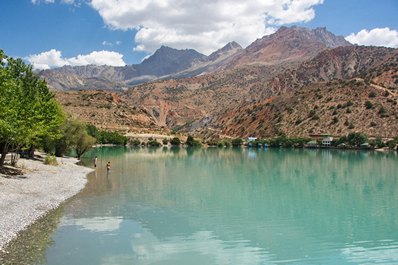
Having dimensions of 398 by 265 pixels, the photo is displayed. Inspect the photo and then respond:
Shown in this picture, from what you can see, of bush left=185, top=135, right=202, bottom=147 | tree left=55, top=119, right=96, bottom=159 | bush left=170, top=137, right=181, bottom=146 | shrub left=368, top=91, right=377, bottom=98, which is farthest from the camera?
bush left=170, top=137, right=181, bottom=146

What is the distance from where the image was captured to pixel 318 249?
2088 centimetres

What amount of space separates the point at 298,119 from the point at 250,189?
109206mm

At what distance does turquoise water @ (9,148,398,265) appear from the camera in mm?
19406

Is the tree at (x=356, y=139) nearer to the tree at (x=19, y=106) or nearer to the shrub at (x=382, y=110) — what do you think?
the shrub at (x=382, y=110)

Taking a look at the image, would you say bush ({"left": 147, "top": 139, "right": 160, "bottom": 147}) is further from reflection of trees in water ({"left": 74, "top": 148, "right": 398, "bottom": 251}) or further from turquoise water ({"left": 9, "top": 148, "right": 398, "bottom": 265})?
turquoise water ({"left": 9, "top": 148, "right": 398, "bottom": 265})

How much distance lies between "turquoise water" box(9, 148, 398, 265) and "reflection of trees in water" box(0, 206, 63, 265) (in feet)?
1.06

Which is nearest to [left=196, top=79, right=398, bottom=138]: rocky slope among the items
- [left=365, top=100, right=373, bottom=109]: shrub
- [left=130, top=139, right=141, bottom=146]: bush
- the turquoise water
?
[left=365, top=100, right=373, bottom=109]: shrub

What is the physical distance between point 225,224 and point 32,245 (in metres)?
11.3

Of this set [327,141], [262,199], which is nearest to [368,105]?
[327,141]

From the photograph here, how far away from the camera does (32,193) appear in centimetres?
3112

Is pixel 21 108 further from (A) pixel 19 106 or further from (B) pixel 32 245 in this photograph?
(B) pixel 32 245

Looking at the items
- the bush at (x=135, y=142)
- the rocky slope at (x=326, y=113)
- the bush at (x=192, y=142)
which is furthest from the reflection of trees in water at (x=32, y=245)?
the bush at (x=192, y=142)

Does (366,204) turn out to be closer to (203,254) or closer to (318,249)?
(318,249)

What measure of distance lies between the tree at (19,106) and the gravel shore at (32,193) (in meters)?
3.81
